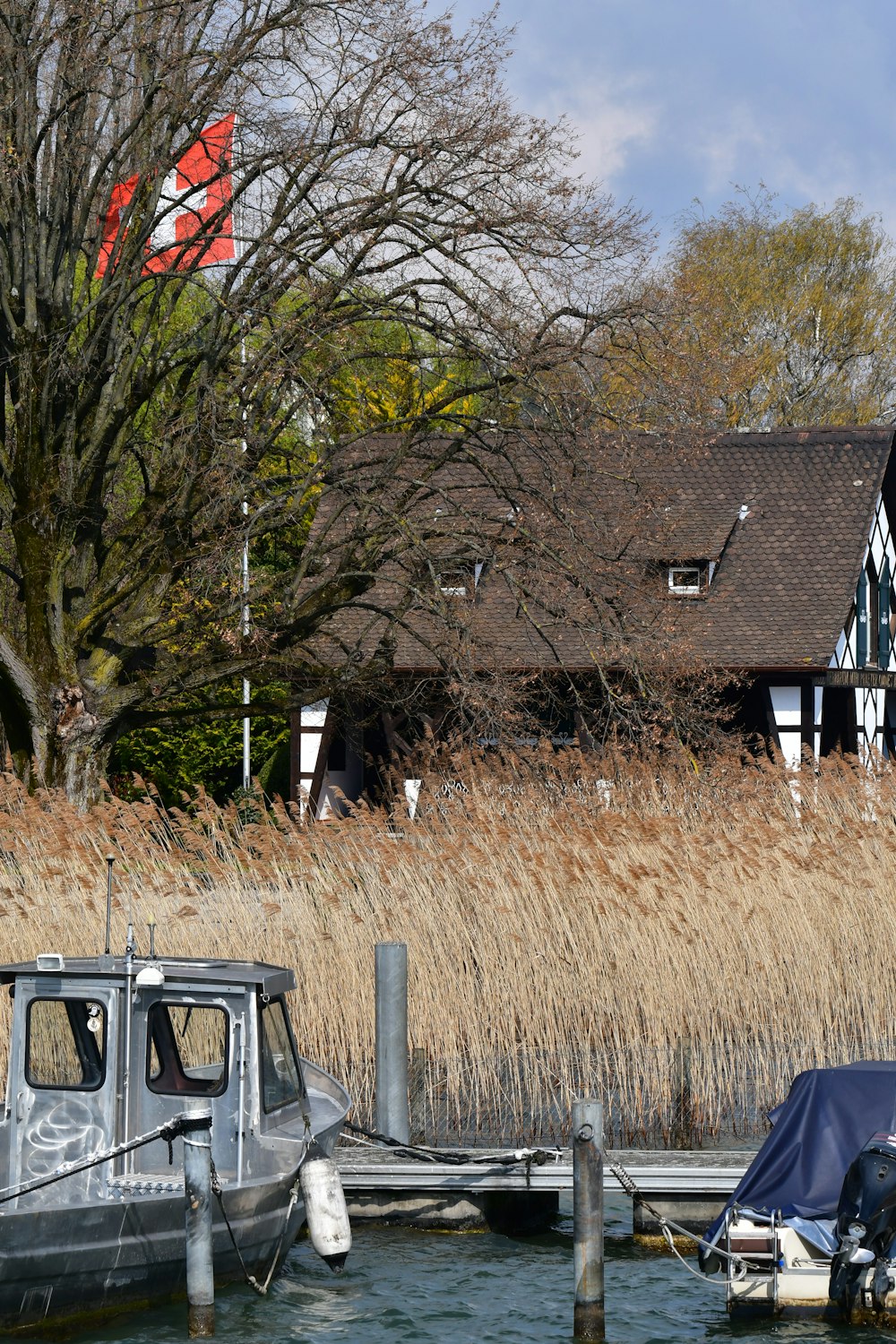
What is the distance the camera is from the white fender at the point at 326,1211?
31.6 feet

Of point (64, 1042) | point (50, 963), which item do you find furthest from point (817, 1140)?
point (50, 963)

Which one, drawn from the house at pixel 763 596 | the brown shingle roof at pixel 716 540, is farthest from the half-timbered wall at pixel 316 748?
the brown shingle roof at pixel 716 540

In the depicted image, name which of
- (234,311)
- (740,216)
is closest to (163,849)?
(234,311)

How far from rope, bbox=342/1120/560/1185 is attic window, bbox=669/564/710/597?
19111 mm

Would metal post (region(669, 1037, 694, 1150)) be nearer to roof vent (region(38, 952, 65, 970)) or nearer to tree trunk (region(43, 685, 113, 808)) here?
roof vent (region(38, 952, 65, 970))

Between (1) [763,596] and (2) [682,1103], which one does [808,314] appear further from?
(2) [682,1103]

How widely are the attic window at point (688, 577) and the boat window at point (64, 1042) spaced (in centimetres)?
2045

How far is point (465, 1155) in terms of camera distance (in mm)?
11156

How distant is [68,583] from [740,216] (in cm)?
3029

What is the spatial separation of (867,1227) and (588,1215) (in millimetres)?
1471

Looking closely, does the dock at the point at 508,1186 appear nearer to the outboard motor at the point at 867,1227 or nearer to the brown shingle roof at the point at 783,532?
the outboard motor at the point at 867,1227

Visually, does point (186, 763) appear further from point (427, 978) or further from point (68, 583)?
point (427, 978)

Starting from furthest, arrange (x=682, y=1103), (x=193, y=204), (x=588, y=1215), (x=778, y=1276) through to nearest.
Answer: (x=193, y=204)
(x=682, y=1103)
(x=778, y=1276)
(x=588, y=1215)

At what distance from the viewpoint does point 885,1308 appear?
353 inches
